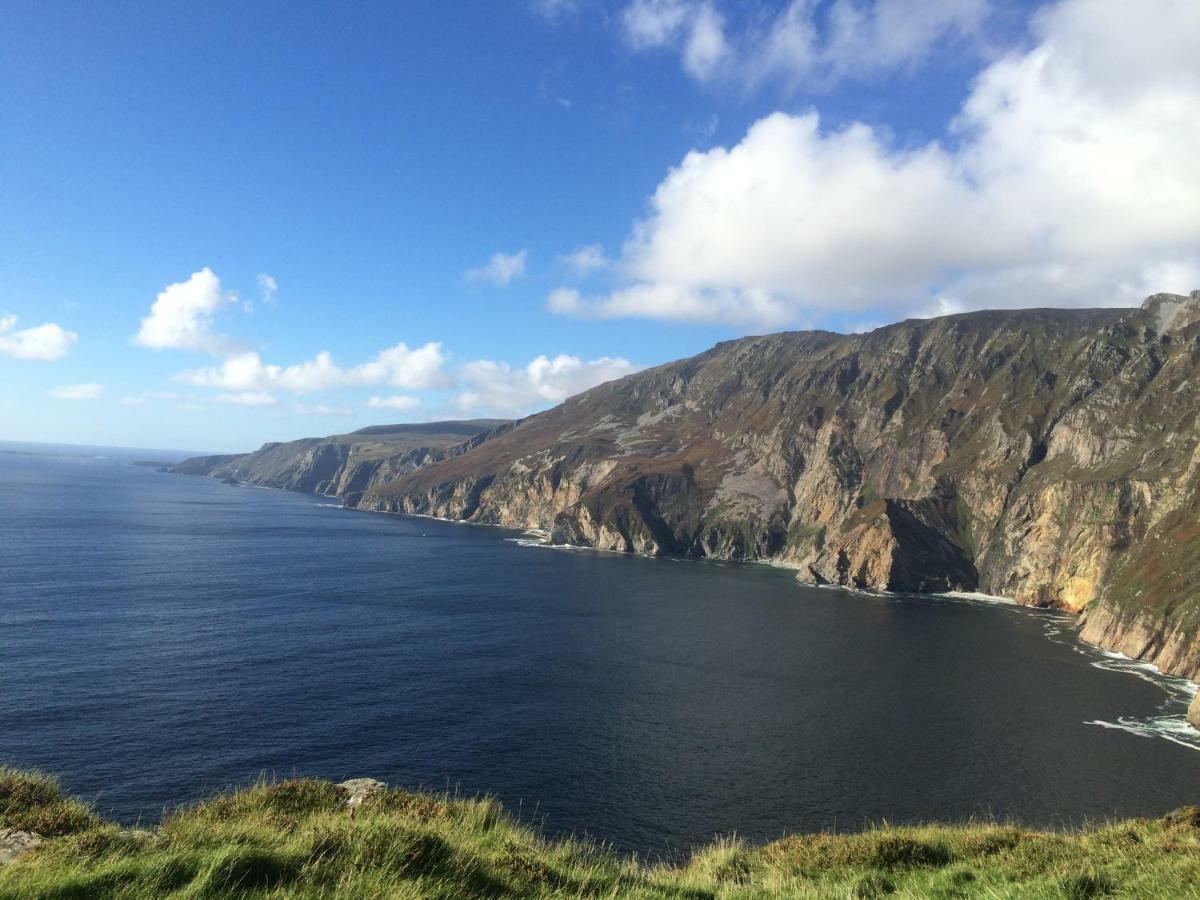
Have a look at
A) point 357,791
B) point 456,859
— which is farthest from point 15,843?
point 357,791

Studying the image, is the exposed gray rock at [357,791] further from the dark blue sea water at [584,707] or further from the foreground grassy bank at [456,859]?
the dark blue sea water at [584,707]

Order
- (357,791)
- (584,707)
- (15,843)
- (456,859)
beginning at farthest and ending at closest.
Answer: (584,707) → (357,791) → (15,843) → (456,859)

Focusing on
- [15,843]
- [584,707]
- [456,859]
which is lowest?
[584,707]

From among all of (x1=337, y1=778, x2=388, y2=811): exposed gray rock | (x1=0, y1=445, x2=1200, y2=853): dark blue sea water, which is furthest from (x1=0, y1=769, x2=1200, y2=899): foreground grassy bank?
(x1=0, y1=445, x2=1200, y2=853): dark blue sea water

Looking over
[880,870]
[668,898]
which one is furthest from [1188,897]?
[668,898]

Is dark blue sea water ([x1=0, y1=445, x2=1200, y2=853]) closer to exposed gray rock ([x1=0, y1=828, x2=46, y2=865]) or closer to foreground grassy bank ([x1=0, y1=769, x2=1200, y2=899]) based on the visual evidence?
foreground grassy bank ([x1=0, y1=769, x2=1200, y2=899])

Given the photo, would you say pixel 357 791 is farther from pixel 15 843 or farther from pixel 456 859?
pixel 456 859

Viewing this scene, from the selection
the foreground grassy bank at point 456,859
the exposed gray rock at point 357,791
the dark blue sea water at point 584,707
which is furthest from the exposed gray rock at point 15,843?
the dark blue sea water at point 584,707
